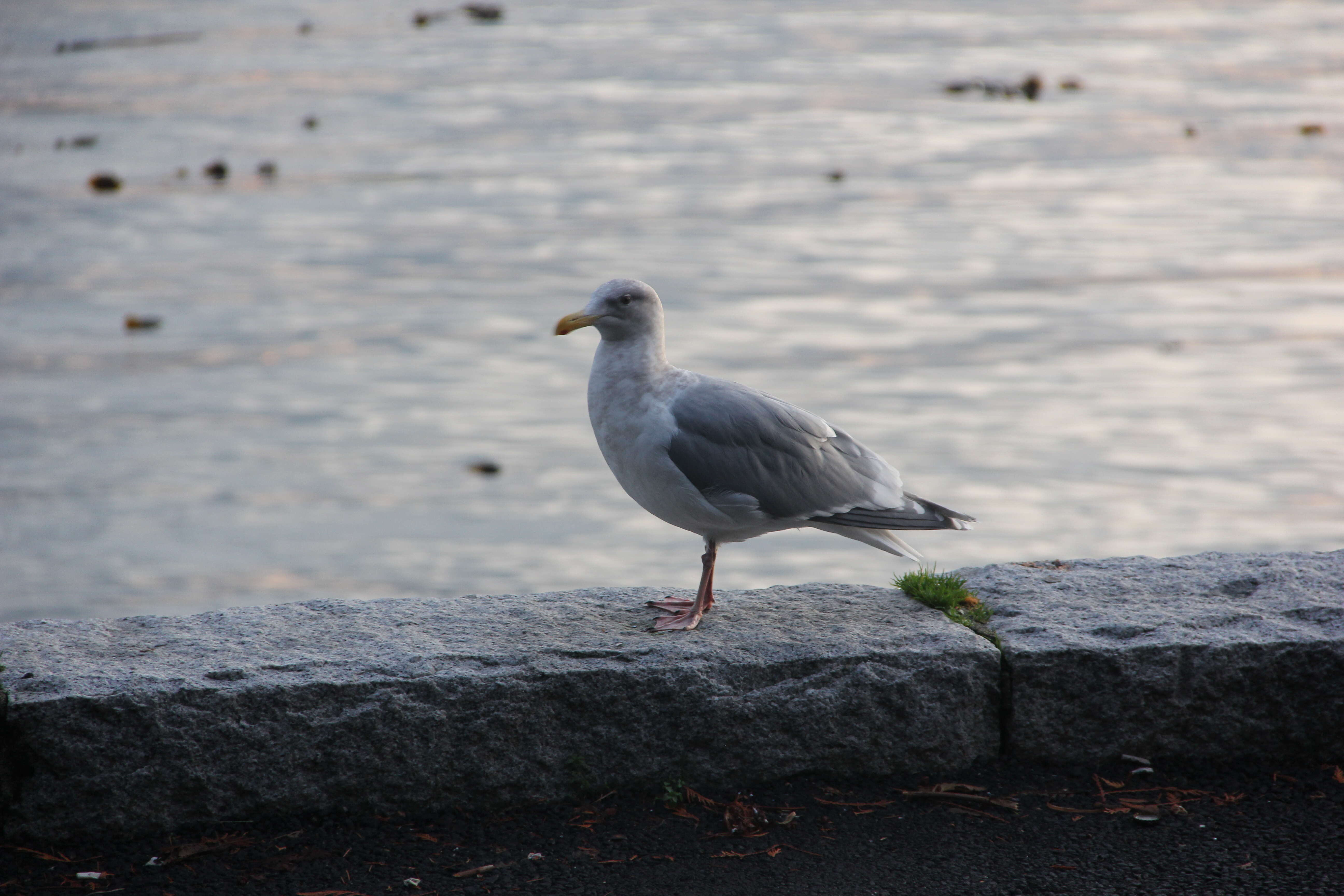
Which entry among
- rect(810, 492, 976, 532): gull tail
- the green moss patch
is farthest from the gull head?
the green moss patch

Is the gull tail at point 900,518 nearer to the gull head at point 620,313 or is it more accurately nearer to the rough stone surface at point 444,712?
the rough stone surface at point 444,712

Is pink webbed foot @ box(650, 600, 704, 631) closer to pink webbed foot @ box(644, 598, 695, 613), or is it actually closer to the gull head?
pink webbed foot @ box(644, 598, 695, 613)

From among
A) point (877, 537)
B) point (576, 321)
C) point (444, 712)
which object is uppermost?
point (576, 321)

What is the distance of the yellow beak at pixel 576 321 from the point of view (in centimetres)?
420

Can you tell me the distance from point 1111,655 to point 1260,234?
11321mm

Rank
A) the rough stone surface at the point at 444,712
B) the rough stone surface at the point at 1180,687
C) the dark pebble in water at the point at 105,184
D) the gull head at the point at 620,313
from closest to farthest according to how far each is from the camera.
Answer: the rough stone surface at the point at 444,712
the rough stone surface at the point at 1180,687
the gull head at the point at 620,313
the dark pebble in water at the point at 105,184

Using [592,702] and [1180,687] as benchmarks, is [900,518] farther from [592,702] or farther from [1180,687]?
[592,702]

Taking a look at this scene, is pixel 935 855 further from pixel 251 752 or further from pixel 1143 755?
pixel 251 752

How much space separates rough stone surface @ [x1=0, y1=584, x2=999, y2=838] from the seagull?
361 mm

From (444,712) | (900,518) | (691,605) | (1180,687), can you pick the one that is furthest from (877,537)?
(444,712)

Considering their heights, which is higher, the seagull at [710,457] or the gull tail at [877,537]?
the seagull at [710,457]

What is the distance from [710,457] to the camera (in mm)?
4098

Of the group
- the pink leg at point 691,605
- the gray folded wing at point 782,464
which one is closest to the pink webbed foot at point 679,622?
the pink leg at point 691,605

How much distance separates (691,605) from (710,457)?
0.50 meters
